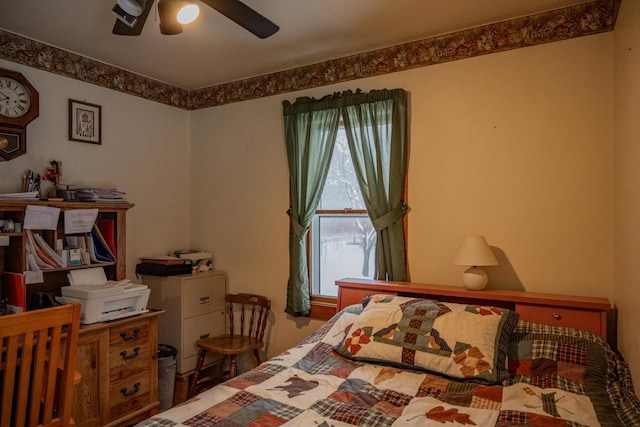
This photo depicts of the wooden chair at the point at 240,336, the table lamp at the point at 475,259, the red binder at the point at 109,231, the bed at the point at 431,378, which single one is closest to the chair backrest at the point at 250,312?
the wooden chair at the point at 240,336

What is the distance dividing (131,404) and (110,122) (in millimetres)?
2043

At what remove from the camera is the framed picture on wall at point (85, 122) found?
2906mm

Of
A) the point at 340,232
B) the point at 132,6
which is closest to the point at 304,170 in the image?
the point at 340,232

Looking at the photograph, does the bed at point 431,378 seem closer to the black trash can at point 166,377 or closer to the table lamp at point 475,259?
the table lamp at point 475,259

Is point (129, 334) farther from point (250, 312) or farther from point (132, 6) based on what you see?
point (132, 6)

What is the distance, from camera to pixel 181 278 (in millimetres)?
3148

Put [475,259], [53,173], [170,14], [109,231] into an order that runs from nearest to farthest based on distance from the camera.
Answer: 1. [170,14]
2. [475,259]
3. [53,173]
4. [109,231]

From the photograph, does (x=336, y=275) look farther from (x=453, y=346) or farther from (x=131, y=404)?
(x=131, y=404)

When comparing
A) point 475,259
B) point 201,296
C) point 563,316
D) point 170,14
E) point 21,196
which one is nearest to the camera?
point 170,14

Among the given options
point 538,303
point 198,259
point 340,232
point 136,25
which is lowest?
point 538,303

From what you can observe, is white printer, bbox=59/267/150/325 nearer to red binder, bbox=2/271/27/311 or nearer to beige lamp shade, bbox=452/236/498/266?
red binder, bbox=2/271/27/311

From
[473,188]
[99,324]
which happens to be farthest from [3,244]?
[473,188]

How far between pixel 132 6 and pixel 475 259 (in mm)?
2044

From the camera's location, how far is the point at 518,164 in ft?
7.93
